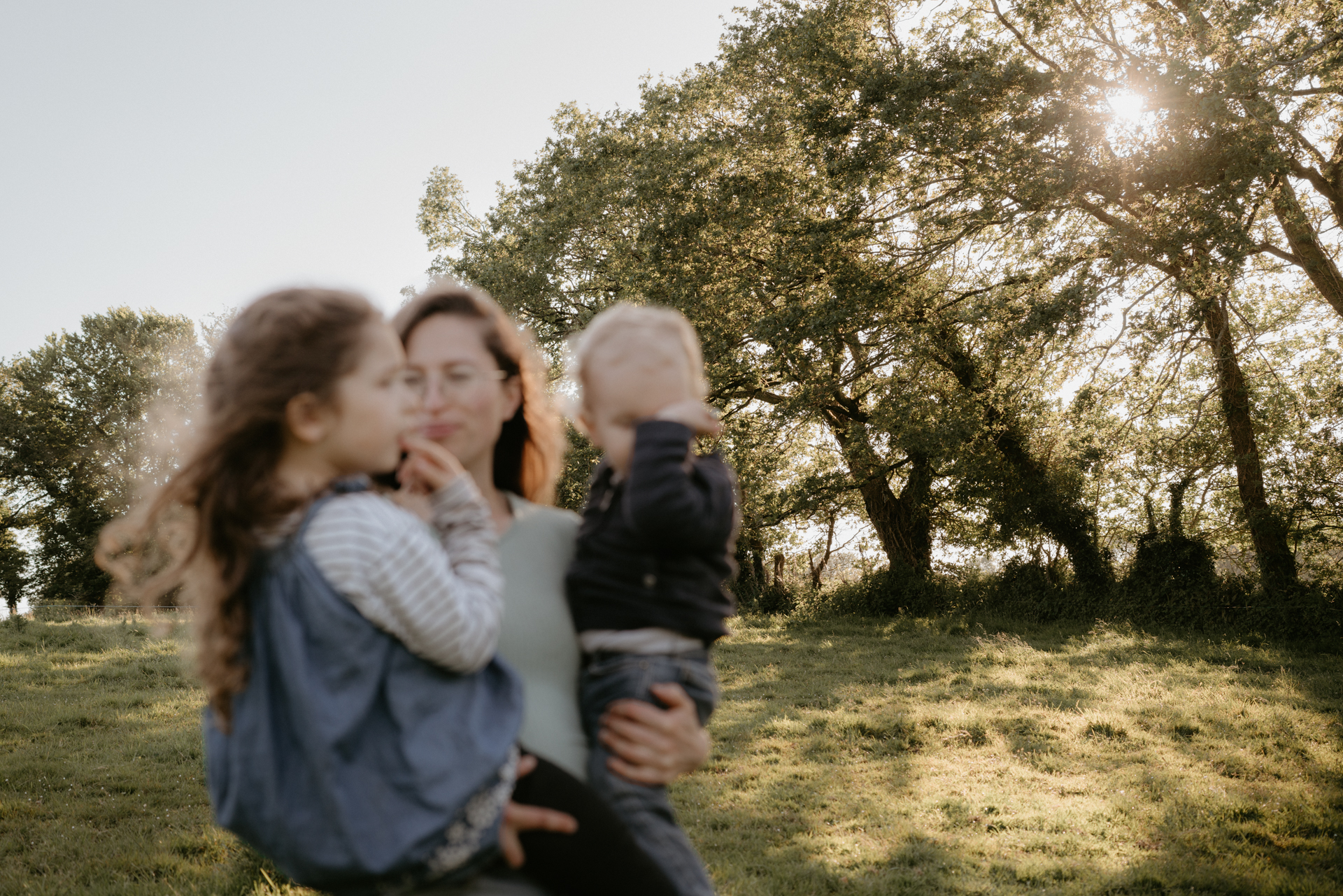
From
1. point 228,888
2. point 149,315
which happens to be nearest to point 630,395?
point 228,888

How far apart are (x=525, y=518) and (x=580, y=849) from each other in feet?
2.29

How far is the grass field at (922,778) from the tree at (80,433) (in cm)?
2194

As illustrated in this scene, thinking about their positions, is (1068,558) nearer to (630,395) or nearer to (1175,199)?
(1175,199)

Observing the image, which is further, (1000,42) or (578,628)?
(1000,42)

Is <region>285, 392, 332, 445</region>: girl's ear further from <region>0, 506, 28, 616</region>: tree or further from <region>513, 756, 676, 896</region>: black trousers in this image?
<region>0, 506, 28, 616</region>: tree

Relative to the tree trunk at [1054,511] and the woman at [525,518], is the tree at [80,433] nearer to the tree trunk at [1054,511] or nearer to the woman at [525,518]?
the tree trunk at [1054,511]

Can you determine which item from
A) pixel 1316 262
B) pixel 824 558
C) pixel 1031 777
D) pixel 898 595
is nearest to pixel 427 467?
pixel 1031 777

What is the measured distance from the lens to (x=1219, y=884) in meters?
5.98

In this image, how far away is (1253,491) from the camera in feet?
49.3

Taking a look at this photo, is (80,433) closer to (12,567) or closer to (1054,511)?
(12,567)

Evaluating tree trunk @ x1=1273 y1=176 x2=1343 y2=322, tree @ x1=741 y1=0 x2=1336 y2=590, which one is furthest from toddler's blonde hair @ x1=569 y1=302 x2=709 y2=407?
tree trunk @ x1=1273 y1=176 x2=1343 y2=322

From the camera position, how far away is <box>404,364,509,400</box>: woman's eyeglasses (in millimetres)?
1779

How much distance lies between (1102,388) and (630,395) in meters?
13.1

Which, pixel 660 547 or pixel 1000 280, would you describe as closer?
pixel 660 547
